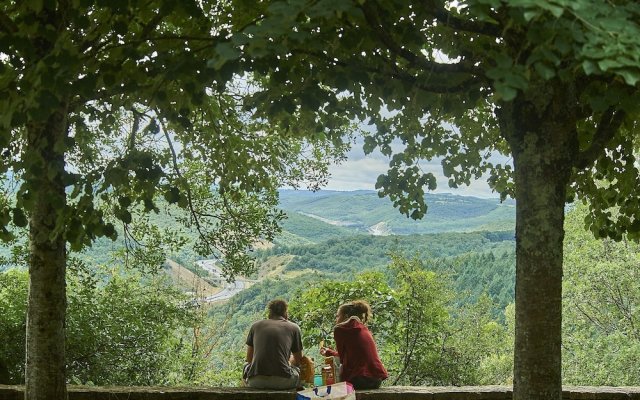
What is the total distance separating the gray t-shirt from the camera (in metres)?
6.35

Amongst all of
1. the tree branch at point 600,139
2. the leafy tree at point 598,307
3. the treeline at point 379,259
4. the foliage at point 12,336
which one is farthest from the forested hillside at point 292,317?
the treeline at point 379,259

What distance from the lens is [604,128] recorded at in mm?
4309

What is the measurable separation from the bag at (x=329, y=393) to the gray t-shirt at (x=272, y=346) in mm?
1122

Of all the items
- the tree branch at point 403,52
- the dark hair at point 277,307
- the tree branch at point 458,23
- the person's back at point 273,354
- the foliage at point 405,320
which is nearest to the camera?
the tree branch at point 403,52

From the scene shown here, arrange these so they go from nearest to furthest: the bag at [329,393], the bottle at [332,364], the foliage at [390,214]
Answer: the bag at [329,393], the bottle at [332,364], the foliage at [390,214]

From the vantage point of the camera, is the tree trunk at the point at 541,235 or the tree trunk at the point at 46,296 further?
the tree trunk at the point at 46,296

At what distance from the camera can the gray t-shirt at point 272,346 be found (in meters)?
6.35

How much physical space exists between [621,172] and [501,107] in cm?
209

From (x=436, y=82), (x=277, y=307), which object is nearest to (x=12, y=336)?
(x=277, y=307)

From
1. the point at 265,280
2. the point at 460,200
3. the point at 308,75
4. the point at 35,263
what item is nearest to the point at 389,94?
the point at 308,75

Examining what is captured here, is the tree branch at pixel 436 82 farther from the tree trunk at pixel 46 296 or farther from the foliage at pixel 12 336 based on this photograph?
the foliage at pixel 12 336

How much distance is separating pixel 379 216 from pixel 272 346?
3026 inches

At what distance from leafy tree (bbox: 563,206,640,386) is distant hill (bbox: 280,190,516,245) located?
102 ft

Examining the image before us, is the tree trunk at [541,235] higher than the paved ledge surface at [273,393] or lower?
higher
